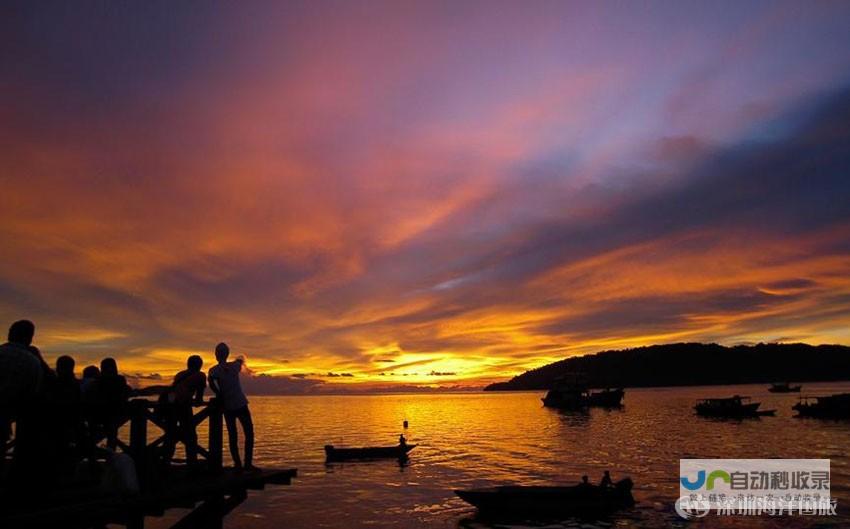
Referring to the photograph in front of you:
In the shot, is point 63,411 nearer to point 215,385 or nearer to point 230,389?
point 215,385

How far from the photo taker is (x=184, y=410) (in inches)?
397

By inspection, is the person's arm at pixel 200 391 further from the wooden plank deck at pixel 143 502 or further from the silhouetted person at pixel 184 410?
the wooden plank deck at pixel 143 502

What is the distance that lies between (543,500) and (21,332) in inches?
959

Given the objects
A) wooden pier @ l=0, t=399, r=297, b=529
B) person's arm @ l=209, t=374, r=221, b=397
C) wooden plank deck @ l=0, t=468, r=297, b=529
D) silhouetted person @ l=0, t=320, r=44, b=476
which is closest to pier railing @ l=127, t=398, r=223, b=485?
wooden pier @ l=0, t=399, r=297, b=529

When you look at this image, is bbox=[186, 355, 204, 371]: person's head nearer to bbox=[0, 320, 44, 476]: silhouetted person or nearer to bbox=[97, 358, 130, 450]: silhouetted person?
bbox=[97, 358, 130, 450]: silhouetted person

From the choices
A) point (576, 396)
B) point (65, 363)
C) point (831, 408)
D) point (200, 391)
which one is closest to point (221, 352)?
point (200, 391)

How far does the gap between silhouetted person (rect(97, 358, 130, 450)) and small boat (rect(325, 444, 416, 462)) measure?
146 feet

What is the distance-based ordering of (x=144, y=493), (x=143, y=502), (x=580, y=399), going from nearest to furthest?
(x=143, y=502) < (x=144, y=493) < (x=580, y=399)

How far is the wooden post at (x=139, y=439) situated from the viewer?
8.88 metres

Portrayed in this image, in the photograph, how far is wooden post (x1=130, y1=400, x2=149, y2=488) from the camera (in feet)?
29.1

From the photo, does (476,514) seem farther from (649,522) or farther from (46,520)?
(46,520)

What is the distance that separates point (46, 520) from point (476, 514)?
2500 centimetres

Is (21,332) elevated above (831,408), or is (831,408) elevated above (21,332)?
(21,332)

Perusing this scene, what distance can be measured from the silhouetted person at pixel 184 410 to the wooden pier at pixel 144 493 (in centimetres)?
18
